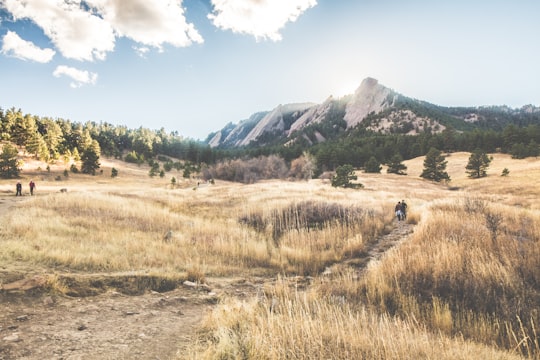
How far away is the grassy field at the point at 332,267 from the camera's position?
3.27 metres

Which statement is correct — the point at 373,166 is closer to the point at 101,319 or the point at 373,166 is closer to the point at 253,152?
the point at 253,152

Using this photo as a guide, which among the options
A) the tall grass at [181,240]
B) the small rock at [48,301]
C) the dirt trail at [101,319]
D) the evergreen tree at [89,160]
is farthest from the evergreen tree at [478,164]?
the evergreen tree at [89,160]

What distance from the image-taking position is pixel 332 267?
314 inches

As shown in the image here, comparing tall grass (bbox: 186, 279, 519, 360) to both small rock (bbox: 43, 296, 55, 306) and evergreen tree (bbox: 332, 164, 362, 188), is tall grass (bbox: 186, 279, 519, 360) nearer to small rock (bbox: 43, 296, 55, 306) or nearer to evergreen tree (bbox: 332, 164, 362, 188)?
small rock (bbox: 43, 296, 55, 306)

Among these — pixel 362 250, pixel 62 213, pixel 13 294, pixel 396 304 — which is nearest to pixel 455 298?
pixel 396 304

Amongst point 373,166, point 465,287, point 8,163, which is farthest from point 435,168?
point 8,163

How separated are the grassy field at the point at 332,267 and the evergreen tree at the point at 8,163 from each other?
2131 inches

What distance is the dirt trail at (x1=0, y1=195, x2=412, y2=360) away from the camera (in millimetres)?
3520

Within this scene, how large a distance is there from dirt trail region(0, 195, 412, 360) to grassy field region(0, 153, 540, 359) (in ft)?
1.78

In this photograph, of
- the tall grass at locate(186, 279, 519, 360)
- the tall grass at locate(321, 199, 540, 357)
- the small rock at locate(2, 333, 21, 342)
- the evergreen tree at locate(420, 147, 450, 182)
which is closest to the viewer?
the tall grass at locate(186, 279, 519, 360)

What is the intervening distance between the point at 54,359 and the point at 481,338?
5.50m

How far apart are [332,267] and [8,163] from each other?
69.9 m

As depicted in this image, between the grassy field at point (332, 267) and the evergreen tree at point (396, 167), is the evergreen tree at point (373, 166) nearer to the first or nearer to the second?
the evergreen tree at point (396, 167)

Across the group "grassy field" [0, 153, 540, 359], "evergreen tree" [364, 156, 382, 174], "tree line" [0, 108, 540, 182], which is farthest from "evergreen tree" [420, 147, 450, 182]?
"grassy field" [0, 153, 540, 359]
